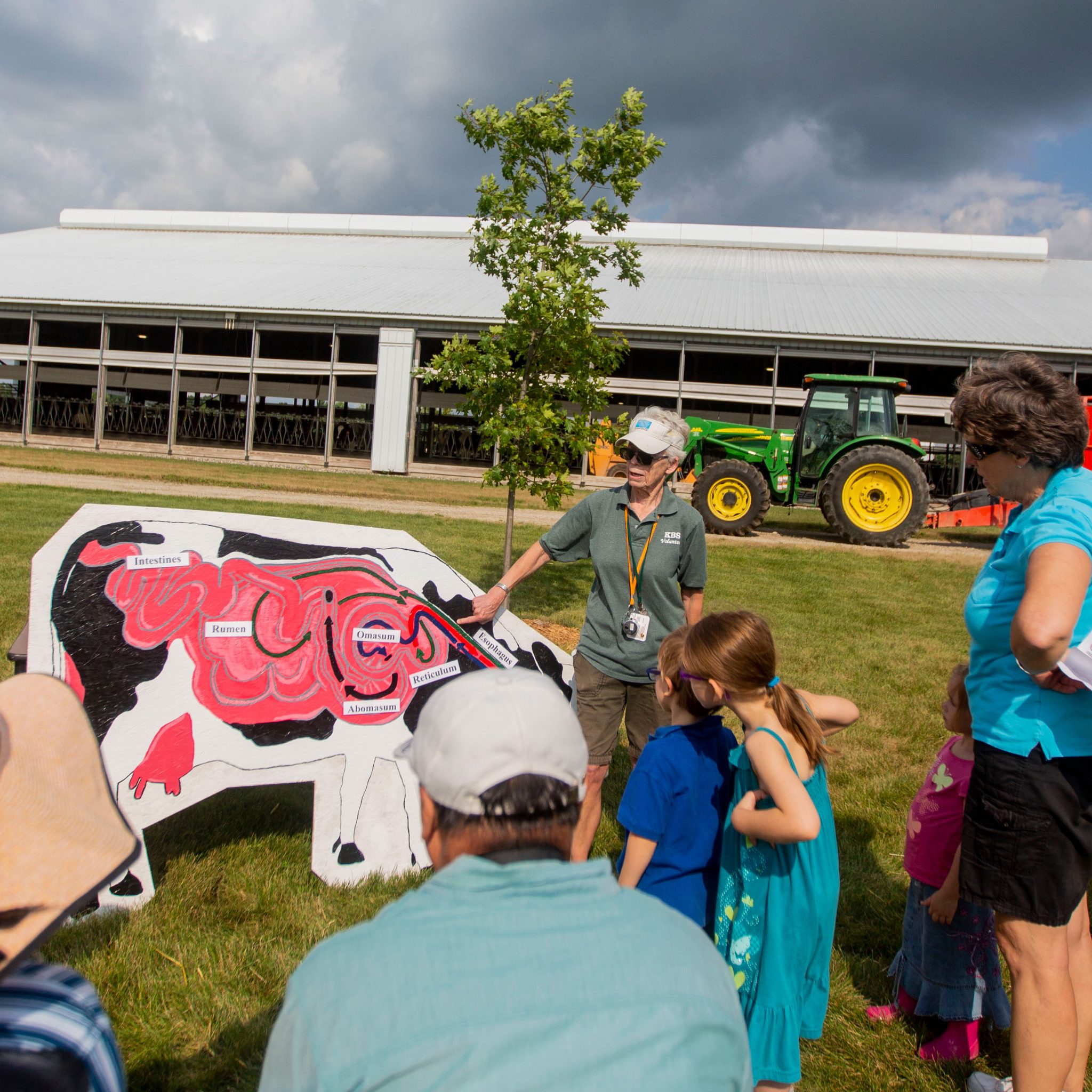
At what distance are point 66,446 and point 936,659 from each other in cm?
2787

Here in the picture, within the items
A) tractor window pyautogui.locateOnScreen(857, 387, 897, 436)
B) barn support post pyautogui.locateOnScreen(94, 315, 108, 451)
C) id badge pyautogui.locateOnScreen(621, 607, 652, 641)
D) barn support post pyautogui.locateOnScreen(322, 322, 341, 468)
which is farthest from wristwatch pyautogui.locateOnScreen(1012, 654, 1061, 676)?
barn support post pyautogui.locateOnScreen(94, 315, 108, 451)

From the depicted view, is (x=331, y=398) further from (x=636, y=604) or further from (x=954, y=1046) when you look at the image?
(x=954, y=1046)

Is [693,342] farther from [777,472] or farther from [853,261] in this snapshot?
[853,261]

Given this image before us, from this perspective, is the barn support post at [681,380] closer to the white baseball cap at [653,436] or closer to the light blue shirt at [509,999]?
the white baseball cap at [653,436]

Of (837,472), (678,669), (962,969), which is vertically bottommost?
(962,969)

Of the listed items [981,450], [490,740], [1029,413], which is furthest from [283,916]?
[1029,413]

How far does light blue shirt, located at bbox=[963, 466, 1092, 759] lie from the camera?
203 cm

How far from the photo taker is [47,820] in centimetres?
112

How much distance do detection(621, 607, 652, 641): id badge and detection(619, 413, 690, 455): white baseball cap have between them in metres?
0.67

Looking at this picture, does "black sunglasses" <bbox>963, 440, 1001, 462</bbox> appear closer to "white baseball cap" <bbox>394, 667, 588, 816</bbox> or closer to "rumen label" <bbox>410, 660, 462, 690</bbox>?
"white baseball cap" <bbox>394, 667, 588, 816</bbox>

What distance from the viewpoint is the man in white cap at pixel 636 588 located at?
3.54 m

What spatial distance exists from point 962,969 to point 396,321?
78.4ft

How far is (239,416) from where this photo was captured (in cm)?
3347

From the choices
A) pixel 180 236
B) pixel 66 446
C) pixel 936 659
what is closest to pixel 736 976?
pixel 936 659
